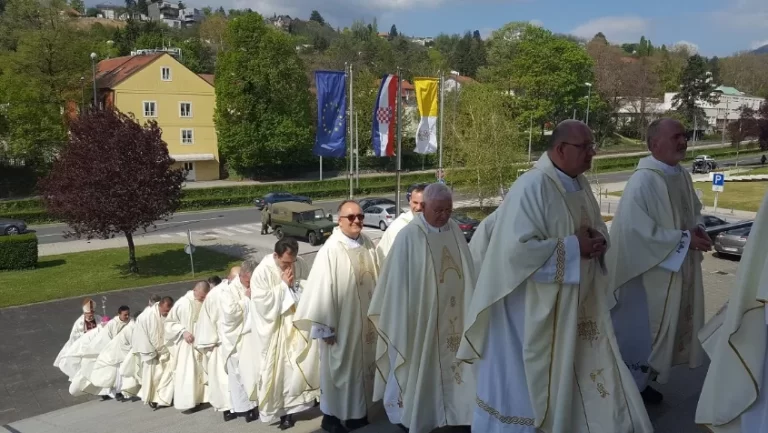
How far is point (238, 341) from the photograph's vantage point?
6906mm

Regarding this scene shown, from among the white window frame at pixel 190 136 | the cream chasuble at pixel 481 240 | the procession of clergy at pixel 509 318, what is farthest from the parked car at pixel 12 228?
the cream chasuble at pixel 481 240

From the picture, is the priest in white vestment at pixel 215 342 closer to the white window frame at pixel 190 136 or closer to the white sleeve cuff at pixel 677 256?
the white sleeve cuff at pixel 677 256

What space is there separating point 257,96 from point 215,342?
4391cm

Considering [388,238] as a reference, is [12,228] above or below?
below

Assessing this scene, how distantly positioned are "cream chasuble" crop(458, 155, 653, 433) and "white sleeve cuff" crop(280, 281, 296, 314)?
251 cm

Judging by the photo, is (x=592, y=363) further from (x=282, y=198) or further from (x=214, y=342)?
(x=282, y=198)

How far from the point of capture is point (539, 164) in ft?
14.0

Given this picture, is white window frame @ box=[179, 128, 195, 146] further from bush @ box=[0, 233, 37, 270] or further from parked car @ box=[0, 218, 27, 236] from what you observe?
bush @ box=[0, 233, 37, 270]

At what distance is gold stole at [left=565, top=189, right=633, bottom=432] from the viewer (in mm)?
4027

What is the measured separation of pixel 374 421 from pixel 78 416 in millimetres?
5037

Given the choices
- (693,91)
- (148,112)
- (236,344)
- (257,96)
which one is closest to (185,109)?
(148,112)

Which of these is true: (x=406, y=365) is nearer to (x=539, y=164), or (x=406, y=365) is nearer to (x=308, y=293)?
(x=308, y=293)

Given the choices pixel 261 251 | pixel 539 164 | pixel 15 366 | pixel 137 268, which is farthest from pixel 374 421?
pixel 261 251

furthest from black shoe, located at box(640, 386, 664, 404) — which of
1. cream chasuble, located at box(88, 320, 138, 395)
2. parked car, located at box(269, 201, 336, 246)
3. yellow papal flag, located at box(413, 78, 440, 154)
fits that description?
parked car, located at box(269, 201, 336, 246)
